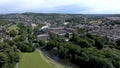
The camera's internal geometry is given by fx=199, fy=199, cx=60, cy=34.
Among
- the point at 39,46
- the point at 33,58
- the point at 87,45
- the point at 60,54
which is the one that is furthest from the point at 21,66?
the point at 39,46

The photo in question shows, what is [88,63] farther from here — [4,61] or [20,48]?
[20,48]

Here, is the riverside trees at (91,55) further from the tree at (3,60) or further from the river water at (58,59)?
the tree at (3,60)

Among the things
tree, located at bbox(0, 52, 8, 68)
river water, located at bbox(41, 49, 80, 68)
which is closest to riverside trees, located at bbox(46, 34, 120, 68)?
river water, located at bbox(41, 49, 80, 68)

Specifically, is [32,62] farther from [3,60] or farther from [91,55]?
[91,55]

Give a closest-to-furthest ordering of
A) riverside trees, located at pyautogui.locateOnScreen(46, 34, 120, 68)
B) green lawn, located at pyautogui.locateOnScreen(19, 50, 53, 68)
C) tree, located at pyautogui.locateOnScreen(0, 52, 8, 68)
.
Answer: riverside trees, located at pyautogui.locateOnScreen(46, 34, 120, 68) → tree, located at pyautogui.locateOnScreen(0, 52, 8, 68) → green lawn, located at pyautogui.locateOnScreen(19, 50, 53, 68)

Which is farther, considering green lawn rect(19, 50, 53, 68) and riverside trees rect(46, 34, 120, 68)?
green lawn rect(19, 50, 53, 68)

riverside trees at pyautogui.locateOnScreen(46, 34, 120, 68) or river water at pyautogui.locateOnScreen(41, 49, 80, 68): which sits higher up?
riverside trees at pyautogui.locateOnScreen(46, 34, 120, 68)

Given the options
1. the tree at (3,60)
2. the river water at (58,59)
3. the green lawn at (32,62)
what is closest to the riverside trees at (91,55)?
the river water at (58,59)

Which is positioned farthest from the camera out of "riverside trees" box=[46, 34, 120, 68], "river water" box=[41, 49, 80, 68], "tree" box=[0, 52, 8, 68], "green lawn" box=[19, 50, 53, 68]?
"river water" box=[41, 49, 80, 68]

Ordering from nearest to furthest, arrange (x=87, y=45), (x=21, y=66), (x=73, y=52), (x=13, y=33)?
(x=21, y=66) < (x=73, y=52) < (x=87, y=45) < (x=13, y=33)

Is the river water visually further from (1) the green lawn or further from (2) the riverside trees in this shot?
(1) the green lawn

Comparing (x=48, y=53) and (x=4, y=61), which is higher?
(x=4, y=61)
